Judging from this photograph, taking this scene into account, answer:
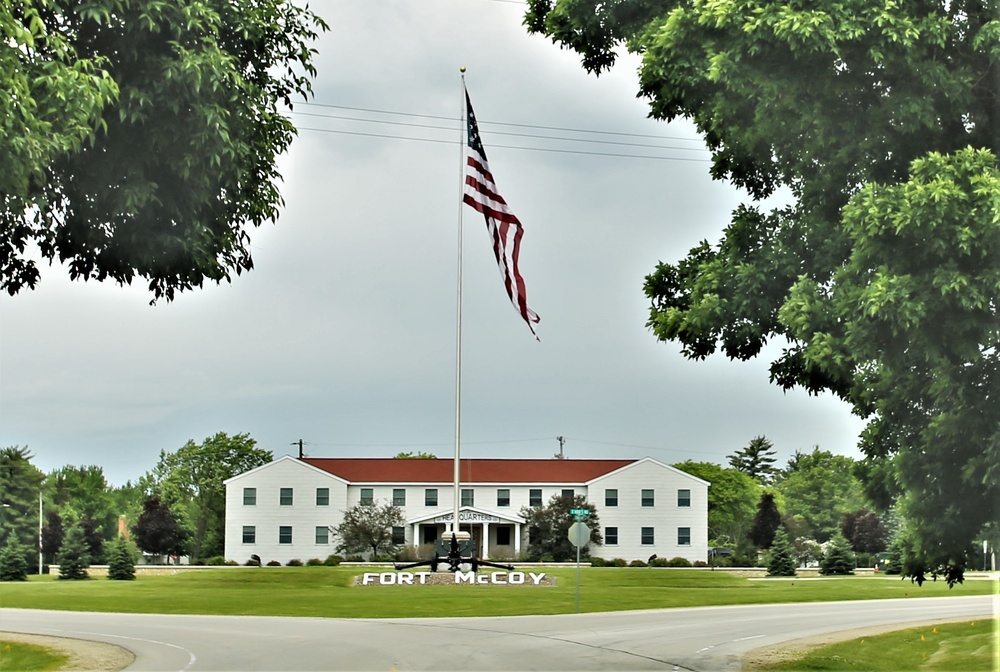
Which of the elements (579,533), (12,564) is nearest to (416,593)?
(579,533)

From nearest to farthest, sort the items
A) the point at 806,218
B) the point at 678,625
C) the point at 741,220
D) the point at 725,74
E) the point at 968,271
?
the point at 968,271 → the point at 725,74 → the point at 806,218 → the point at 741,220 → the point at 678,625

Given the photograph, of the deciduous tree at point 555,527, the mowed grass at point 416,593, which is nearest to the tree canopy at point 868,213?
the mowed grass at point 416,593

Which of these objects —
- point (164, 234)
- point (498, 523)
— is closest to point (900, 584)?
point (498, 523)

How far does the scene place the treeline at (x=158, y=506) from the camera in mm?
80938

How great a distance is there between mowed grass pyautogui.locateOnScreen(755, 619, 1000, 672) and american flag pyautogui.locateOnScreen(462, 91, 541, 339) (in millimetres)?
10734

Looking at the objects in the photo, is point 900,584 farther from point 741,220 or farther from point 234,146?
point 234,146

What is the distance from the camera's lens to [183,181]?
45.5 ft

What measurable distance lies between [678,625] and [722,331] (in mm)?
16238

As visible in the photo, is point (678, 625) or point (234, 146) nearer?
point (234, 146)

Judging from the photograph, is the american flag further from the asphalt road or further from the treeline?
the treeline

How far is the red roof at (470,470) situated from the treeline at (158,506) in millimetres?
11283

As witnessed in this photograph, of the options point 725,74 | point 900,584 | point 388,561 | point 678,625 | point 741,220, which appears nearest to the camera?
point 725,74

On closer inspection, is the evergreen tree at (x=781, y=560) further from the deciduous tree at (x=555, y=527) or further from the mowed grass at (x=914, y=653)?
the mowed grass at (x=914, y=653)

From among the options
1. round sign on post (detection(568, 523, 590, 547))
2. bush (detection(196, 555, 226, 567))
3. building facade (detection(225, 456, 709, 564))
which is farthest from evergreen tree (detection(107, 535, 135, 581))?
round sign on post (detection(568, 523, 590, 547))
